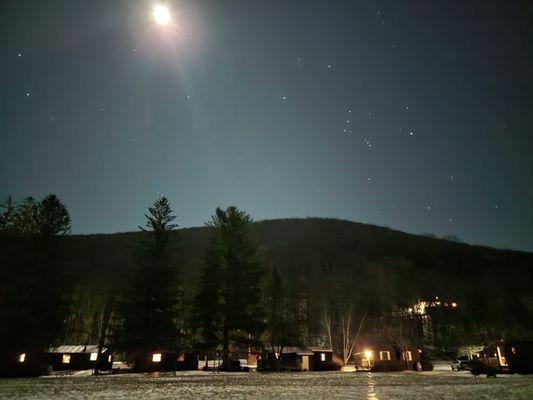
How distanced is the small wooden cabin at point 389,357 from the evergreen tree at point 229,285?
1800cm

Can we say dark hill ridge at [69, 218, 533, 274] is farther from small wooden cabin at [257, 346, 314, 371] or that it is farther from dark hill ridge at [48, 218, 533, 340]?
small wooden cabin at [257, 346, 314, 371]

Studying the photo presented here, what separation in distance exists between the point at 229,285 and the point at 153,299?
34.3ft

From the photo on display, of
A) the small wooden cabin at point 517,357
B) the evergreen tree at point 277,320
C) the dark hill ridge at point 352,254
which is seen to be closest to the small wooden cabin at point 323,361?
the evergreen tree at point 277,320

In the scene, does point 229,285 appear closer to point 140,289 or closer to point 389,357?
point 140,289

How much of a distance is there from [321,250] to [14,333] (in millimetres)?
132868

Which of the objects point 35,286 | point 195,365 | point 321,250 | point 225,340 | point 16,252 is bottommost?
point 195,365

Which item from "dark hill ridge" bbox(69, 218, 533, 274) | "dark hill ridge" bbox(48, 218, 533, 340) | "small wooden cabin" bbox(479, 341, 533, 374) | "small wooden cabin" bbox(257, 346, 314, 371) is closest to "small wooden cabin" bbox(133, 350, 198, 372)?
"small wooden cabin" bbox(257, 346, 314, 371)

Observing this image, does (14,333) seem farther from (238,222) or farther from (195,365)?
(238,222)

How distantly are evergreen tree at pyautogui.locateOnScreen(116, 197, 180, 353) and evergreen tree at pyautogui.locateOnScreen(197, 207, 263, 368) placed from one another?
232 inches

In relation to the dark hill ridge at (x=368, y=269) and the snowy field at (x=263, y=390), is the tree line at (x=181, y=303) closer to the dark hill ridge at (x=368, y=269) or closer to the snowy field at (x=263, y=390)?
the dark hill ridge at (x=368, y=269)

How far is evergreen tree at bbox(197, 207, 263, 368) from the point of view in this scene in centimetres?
4609

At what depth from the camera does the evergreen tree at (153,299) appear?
127 ft

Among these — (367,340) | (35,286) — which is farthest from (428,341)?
(35,286)

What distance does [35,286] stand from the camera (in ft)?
110
